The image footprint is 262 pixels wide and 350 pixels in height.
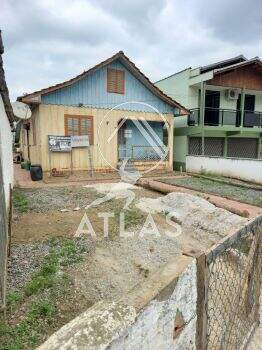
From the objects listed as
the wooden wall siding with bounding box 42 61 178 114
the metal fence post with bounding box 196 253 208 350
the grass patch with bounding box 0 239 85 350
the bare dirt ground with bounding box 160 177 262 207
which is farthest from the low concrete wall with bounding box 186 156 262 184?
the metal fence post with bounding box 196 253 208 350

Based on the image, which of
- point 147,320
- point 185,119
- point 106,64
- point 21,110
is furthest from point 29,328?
point 185,119

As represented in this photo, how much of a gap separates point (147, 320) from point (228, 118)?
18.9 m

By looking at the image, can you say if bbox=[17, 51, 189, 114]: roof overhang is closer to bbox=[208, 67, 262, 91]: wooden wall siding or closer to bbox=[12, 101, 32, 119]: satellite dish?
bbox=[12, 101, 32, 119]: satellite dish

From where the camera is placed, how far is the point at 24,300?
10.7 feet

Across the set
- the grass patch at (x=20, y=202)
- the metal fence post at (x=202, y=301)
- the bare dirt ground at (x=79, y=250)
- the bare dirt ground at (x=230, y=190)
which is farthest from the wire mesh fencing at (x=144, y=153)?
the metal fence post at (x=202, y=301)

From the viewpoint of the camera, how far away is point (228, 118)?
731 inches

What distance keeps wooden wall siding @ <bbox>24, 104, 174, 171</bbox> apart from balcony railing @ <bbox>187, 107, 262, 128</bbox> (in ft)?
17.3

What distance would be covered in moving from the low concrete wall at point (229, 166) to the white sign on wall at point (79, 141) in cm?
603

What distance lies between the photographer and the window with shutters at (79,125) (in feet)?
41.9

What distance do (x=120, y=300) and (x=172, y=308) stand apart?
36 cm

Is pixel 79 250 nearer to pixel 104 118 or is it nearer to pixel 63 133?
pixel 63 133

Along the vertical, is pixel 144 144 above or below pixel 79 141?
below

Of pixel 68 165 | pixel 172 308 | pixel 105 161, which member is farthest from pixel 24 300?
pixel 105 161

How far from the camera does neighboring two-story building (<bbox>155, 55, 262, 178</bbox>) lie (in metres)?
16.7
